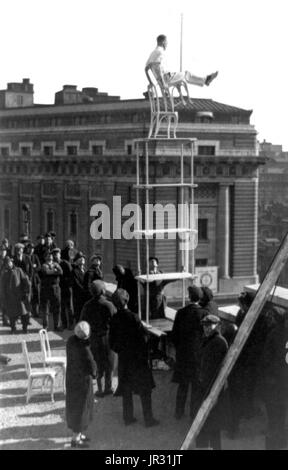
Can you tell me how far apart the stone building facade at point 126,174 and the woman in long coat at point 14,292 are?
27.7m

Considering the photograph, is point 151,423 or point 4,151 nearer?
point 151,423

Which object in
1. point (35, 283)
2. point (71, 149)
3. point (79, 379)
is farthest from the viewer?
point (71, 149)

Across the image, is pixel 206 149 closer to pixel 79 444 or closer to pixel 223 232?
pixel 223 232

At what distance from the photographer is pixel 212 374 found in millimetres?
7074

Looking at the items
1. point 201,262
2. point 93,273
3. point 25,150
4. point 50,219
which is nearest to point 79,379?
point 93,273

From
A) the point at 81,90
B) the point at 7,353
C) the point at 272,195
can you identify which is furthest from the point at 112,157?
the point at 7,353

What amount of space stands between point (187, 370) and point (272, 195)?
1868 inches

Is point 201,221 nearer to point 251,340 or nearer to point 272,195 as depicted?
point 272,195

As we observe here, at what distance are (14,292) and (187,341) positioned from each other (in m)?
4.90

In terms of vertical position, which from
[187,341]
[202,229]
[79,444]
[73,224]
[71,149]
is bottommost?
[79,444]

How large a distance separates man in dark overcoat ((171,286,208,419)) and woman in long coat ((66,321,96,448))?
1.08 metres

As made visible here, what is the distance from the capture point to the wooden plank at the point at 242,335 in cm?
624

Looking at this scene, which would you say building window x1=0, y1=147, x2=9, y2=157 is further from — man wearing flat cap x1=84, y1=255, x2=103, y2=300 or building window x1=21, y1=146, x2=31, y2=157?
man wearing flat cap x1=84, y1=255, x2=103, y2=300

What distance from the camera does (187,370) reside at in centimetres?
796
